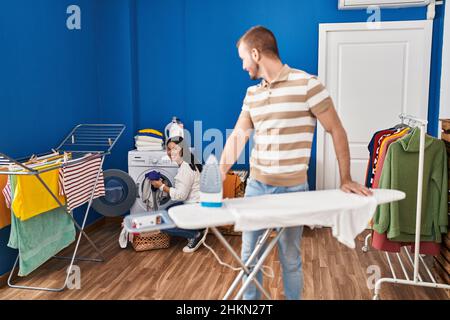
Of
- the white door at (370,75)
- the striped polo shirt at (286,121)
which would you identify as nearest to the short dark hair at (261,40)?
the striped polo shirt at (286,121)

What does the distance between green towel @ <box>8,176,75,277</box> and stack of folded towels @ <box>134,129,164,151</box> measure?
1.11m

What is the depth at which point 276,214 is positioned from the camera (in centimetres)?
174

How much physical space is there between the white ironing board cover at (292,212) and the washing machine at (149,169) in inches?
82.5

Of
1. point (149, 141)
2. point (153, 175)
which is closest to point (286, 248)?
point (153, 175)

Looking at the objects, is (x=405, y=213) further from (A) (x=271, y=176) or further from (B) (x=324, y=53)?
(B) (x=324, y=53)

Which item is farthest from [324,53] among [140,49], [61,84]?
[61,84]

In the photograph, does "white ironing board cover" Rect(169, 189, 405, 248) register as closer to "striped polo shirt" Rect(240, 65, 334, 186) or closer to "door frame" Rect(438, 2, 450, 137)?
"striped polo shirt" Rect(240, 65, 334, 186)

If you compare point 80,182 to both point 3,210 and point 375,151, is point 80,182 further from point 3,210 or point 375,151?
point 375,151

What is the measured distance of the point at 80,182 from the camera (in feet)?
10.6

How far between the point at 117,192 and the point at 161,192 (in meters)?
0.36

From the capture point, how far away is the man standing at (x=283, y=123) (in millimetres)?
2020

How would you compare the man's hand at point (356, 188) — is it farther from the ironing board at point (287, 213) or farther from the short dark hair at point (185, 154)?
the short dark hair at point (185, 154)

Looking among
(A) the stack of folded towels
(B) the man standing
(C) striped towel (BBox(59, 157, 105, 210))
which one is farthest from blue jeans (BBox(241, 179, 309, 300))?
(A) the stack of folded towels
